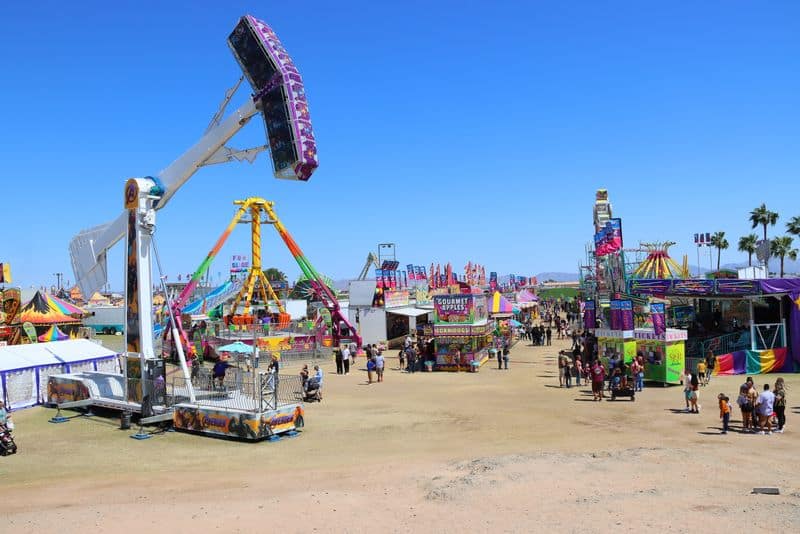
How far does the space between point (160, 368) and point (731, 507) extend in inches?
536

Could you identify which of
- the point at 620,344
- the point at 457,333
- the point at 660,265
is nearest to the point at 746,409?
the point at 620,344

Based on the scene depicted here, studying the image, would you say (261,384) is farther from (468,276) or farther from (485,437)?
(468,276)

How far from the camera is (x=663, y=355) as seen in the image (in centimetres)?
2186

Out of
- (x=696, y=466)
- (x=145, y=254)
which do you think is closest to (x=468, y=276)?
(x=145, y=254)

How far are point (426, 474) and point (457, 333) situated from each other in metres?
16.9

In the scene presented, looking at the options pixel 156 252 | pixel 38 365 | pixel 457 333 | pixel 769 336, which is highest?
pixel 156 252

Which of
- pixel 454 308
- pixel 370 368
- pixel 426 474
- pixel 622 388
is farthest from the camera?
pixel 454 308

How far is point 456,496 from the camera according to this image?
32.7ft

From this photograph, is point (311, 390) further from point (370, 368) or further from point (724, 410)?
point (724, 410)

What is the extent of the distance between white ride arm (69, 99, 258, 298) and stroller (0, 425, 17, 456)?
521 centimetres

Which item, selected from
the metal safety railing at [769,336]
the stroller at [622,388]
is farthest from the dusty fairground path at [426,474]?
the metal safety railing at [769,336]

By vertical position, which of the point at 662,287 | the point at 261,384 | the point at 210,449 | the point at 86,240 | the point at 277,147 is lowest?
the point at 210,449

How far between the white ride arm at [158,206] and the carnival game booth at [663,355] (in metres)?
15.2

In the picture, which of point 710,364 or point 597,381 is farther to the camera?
point 710,364
